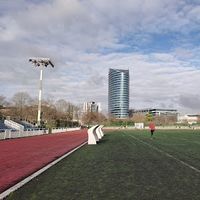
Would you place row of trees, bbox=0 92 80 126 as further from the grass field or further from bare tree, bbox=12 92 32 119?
the grass field

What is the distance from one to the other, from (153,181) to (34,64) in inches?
2877

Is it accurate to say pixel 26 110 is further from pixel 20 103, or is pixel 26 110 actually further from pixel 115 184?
pixel 115 184

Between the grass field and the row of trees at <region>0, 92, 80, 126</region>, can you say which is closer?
the grass field

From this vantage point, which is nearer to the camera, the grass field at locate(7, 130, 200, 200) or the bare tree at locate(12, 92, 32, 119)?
the grass field at locate(7, 130, 200, 200)

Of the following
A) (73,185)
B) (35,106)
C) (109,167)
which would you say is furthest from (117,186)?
(35,106)

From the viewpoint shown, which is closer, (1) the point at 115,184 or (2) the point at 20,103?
(1) the point at 115,184

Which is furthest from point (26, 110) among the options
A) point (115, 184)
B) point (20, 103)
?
point (115, 184)

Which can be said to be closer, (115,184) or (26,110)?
(115,184)

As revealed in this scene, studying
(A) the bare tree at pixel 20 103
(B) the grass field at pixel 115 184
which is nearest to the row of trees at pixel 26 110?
(A) the bare tree at pixel 20 103

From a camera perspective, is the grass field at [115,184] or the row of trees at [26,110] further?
the row of trees at [26,110]

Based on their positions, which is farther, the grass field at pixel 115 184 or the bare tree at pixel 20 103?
the bare tree at pixel 20 103

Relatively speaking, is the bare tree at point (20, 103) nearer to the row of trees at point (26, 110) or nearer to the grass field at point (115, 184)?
the row of trees at point (26, 110)

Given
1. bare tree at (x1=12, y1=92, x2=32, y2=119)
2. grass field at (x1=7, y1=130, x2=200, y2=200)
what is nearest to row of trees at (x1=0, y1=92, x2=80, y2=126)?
bare tree at (x1=12, y1=92, x2=32, y2=119)

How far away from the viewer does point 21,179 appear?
9.68 metres
